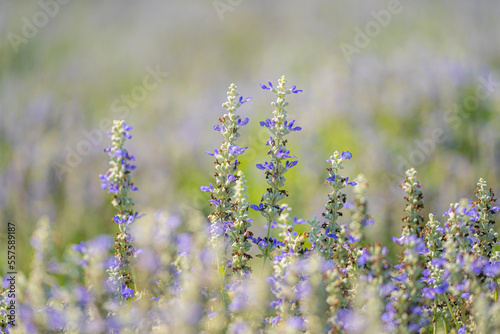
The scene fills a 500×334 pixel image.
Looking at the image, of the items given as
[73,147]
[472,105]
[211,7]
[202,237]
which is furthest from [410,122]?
[211,7]

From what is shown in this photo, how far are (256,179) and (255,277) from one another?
531 cm

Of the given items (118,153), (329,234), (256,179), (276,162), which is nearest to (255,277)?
(329,234)

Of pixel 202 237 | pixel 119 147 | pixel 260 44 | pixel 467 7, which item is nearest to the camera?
pixel 202 237

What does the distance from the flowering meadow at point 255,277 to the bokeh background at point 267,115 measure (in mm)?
590

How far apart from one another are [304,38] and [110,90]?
755 cm

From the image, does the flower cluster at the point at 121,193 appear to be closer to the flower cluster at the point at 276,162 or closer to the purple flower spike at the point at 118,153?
the purple flower spike at the point at 118,153

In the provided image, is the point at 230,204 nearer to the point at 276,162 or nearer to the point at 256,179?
the point at 276,162

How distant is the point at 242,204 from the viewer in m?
2.10

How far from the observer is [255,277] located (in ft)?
6.41

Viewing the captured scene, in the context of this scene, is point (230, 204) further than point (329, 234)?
Yes

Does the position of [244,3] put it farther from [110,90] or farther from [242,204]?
[242,204]

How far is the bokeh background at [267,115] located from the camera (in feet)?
18.1

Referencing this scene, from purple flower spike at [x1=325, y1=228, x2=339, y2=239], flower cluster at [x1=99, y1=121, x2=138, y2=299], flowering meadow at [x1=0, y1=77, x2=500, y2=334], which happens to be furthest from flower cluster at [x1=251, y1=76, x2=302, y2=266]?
flower cluster at [x1=99, y1=121, x2=138, y2=299]

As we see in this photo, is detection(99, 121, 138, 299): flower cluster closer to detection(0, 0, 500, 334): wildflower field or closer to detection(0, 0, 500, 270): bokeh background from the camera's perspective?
detection(0, 0, 500, 334): wildflower field
